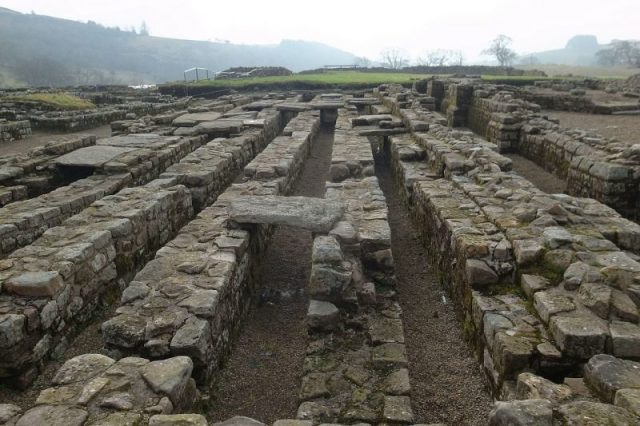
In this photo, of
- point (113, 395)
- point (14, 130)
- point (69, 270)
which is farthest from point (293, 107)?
point (113, 395)

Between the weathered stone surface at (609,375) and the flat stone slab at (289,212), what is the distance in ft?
10.4

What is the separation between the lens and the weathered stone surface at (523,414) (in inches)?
113

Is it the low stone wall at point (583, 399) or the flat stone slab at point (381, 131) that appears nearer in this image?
the low stone wall at point (583, 399)

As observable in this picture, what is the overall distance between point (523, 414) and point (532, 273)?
211 cm

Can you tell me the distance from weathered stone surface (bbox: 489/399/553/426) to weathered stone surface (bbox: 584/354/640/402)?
0.49 m

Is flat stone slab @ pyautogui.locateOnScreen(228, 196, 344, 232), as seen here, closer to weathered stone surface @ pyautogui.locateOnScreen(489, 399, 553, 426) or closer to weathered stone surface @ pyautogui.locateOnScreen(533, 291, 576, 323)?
weathered stone surface @ pyautogui.locateOnScreen(533, 291, 576, 323)

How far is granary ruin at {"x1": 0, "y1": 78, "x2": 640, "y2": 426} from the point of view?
3557mm

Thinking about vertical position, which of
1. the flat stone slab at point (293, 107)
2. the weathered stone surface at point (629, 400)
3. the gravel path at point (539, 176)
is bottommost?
the gravel path at point (539, 176)

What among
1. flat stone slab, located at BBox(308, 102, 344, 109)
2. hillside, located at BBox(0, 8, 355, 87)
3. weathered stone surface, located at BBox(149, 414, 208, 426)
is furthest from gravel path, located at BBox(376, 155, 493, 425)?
hillside, located at BBox(0, 8, 355, 87)

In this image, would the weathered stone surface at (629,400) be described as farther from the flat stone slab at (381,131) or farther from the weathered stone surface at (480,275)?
the flat stone slab at (381,131)

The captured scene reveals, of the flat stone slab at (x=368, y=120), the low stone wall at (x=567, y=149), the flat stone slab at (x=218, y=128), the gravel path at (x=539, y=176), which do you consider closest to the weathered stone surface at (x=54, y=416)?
the low stone wall at (x=567, y=149)

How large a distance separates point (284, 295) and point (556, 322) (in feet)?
11.0

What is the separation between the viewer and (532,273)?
474cm

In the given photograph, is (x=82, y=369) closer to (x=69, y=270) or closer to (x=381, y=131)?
(x=69, y=270)
